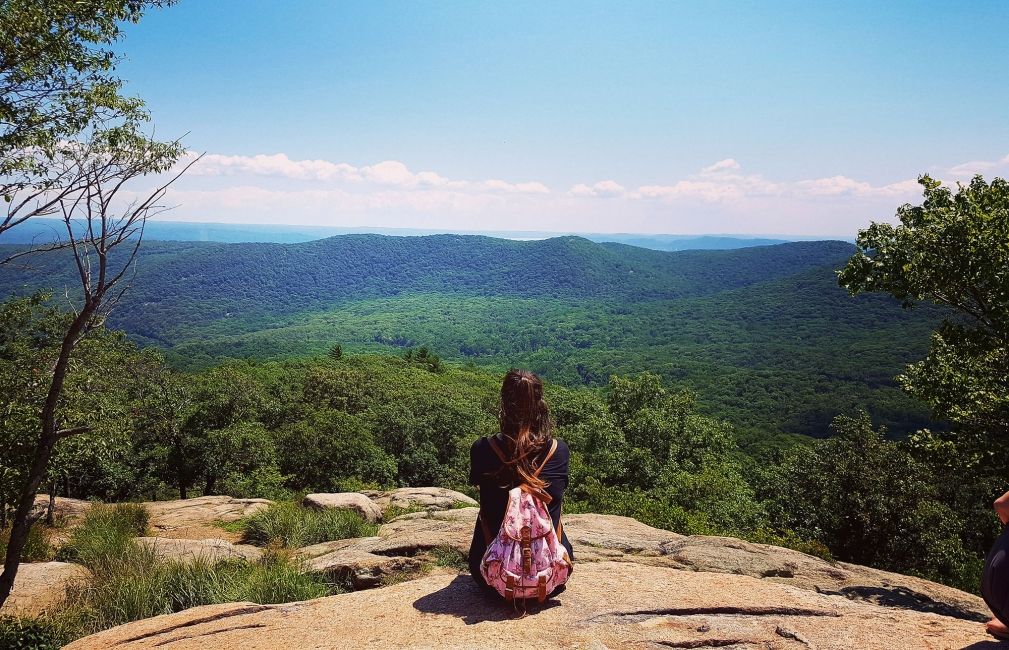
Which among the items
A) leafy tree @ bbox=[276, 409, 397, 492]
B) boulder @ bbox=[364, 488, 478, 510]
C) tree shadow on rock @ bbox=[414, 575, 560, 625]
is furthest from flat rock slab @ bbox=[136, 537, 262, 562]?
leafy tree @ bbox=[276, 409, 397, 492]

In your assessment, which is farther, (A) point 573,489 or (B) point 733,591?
(A) point 573,489

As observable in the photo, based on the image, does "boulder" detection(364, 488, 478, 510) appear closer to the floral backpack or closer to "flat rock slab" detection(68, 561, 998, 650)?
"flat rock slab" detection(68, 561, 998, 650)

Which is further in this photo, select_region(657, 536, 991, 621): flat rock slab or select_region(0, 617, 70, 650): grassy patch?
select_region(657, 536, 991, 621): flat rock slab

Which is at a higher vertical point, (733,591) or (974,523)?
(733,591)

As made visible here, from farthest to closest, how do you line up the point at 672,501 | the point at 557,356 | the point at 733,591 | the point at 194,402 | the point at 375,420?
the point at 557,356 < the point at 375,420 < the point at 194,402 < the point at 672,501 < the point at 733,591

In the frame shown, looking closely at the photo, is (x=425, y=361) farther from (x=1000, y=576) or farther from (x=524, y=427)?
(x=1000, y=576)

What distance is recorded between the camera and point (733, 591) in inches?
231

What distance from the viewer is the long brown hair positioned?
4883 millimetres

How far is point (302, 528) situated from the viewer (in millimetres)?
11117

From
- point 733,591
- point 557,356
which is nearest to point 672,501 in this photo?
point 733,591

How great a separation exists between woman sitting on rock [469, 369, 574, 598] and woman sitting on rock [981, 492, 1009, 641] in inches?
127

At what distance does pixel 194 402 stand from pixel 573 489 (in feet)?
80.9

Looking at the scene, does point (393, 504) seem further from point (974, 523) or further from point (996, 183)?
point (974, 523)

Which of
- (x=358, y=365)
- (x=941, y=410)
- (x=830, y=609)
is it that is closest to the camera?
(x=830, y=609)
